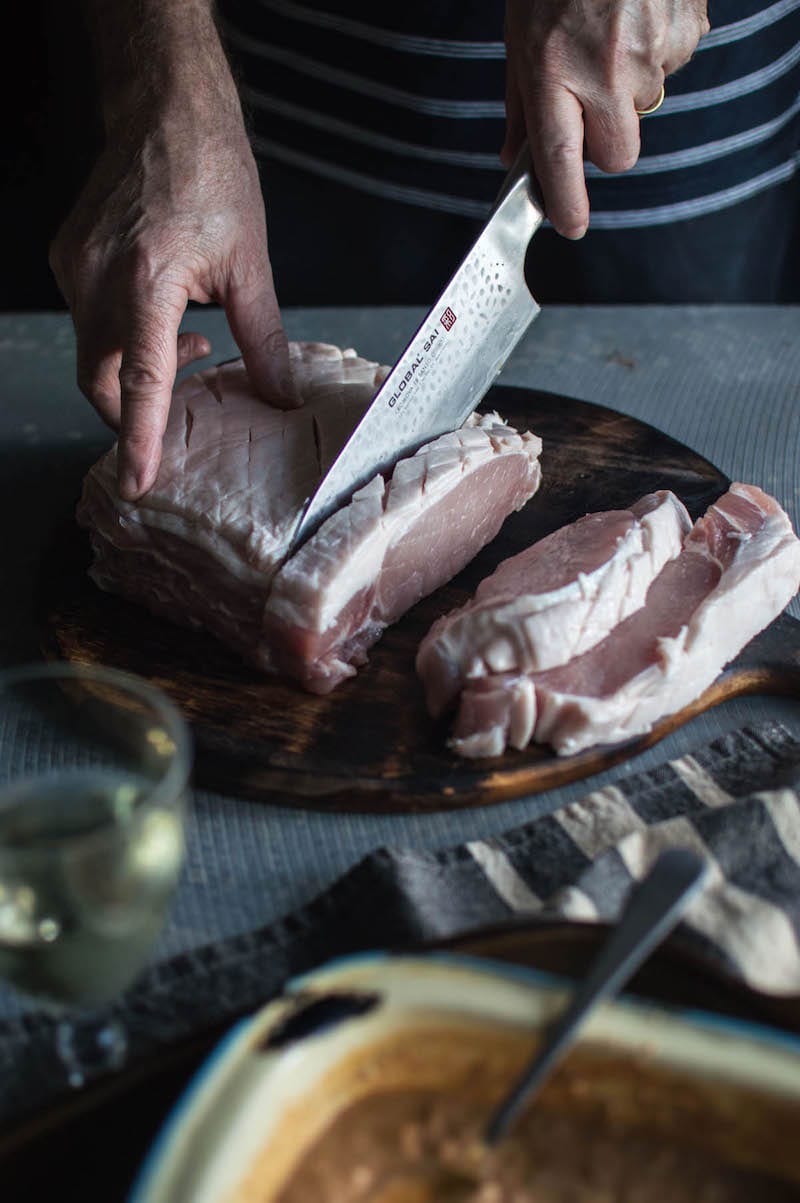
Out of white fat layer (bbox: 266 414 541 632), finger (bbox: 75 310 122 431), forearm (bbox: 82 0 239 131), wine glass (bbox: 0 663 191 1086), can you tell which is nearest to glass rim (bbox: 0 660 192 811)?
wine glass (bbox: 0 663 191 1086)

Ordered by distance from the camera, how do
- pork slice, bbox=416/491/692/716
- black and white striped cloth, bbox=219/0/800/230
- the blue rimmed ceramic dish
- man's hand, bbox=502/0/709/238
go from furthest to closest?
black and white striped cloth, bbox=219/0/800/230, man's hand, bbox=502/0/709/238, pork slice, bbox=416/491/692/716, the blue rimmed ceramic dish

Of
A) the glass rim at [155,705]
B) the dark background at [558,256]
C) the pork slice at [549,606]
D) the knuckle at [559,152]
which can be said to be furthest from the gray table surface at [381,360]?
the knuckle at [559,152]

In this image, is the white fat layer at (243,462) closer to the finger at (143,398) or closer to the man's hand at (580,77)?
the finger at (143,398)

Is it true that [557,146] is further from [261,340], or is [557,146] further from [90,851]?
[90,851]

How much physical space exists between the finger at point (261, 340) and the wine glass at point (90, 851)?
3.38 ft

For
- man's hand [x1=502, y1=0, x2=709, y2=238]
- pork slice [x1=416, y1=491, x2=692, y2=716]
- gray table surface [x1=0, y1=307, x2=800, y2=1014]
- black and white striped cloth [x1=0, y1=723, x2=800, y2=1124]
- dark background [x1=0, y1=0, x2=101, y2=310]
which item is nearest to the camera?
black and white striped cloth [x1=0, y1=723, x2=800, y2=1124]

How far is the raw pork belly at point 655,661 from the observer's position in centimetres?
184

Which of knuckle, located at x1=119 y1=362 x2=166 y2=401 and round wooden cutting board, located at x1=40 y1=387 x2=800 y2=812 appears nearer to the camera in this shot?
round wooden cutting board, located at x1=40 y1=387 x2=800 y2=812

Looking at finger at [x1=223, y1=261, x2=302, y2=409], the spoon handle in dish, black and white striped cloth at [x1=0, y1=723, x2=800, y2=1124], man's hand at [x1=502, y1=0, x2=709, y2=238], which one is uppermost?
man's hand at [x1=502, y1=0, x2=709, y2=238]

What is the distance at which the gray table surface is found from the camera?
5.76ft

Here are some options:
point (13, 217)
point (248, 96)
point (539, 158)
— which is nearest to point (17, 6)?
point (13, 217)

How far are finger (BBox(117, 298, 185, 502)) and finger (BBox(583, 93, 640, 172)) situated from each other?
942 mm

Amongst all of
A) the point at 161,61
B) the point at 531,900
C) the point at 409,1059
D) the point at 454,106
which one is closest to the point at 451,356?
the point at 161,61

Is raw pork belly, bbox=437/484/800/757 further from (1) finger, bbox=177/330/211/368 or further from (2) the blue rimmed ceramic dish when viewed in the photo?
(1) finger, bbox=177/330/211/368
